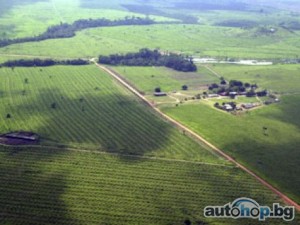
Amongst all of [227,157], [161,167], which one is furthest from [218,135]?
[161,167]

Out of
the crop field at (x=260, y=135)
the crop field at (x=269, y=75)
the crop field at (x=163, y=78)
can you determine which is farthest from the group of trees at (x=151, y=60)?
the crop field at (x=260, y=135)

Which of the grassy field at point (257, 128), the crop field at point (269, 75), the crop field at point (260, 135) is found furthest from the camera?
the crop field at point (269, 75)

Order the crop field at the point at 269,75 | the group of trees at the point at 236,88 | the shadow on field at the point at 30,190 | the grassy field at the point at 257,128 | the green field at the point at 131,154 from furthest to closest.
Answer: the crop field at the point at 269,75 → the group of trees at the point at 236,88 → the grassy field at the point at 257,128 → the green field at the point at 131,154 → the shadow on field at the point at 30,190

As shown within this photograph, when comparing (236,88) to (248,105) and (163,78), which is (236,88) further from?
(163,78)

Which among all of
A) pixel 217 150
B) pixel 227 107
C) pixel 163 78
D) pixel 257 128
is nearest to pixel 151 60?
pixel 163 78

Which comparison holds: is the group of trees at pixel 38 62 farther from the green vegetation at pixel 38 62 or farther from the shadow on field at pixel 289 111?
the shadow on field at pixel 289 111

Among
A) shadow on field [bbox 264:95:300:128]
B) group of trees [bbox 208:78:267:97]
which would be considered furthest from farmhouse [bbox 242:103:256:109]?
group of trees [bbox 208:78:267:97]
